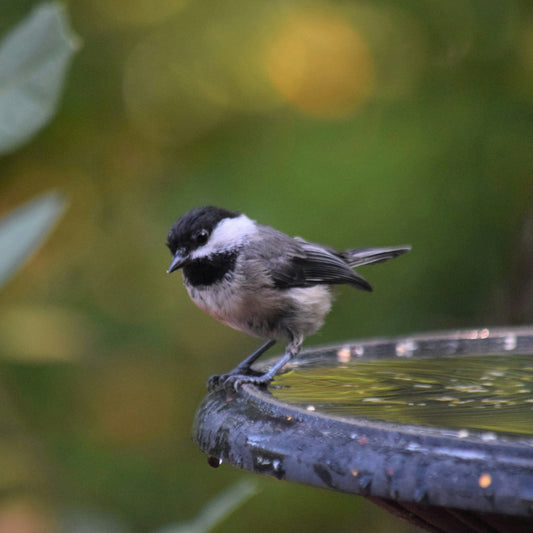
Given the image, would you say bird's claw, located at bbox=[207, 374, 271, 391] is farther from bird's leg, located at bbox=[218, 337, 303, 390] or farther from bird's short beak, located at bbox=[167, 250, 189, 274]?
bird's short beak, located at bbox=[167, 250, 189, 274]

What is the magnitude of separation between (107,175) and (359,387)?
9.17 ft

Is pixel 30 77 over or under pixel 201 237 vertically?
over

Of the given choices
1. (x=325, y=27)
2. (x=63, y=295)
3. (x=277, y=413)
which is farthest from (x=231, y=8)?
(x=277, y=413)

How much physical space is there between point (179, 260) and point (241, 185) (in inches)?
59.1

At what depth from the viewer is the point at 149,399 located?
419cm

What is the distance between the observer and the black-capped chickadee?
236 centimetres

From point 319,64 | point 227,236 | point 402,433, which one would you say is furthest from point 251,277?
point 319,64

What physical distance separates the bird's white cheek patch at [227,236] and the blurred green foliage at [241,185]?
44.4 inches

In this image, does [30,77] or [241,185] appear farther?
[241,185]

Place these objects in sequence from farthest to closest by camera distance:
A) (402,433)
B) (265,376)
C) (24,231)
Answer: (265,376)
(402,433)
(24,231)

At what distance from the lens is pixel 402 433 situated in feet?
3.45

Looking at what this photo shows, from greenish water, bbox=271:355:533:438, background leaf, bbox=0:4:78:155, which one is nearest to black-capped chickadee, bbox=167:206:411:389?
greenish water, bbox=271:355:533:438

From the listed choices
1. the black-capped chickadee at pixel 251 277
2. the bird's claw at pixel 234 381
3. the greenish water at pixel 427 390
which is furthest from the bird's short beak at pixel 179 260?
the greenish water at pixel 427 390

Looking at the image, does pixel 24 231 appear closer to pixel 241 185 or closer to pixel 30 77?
pixel 30 77
